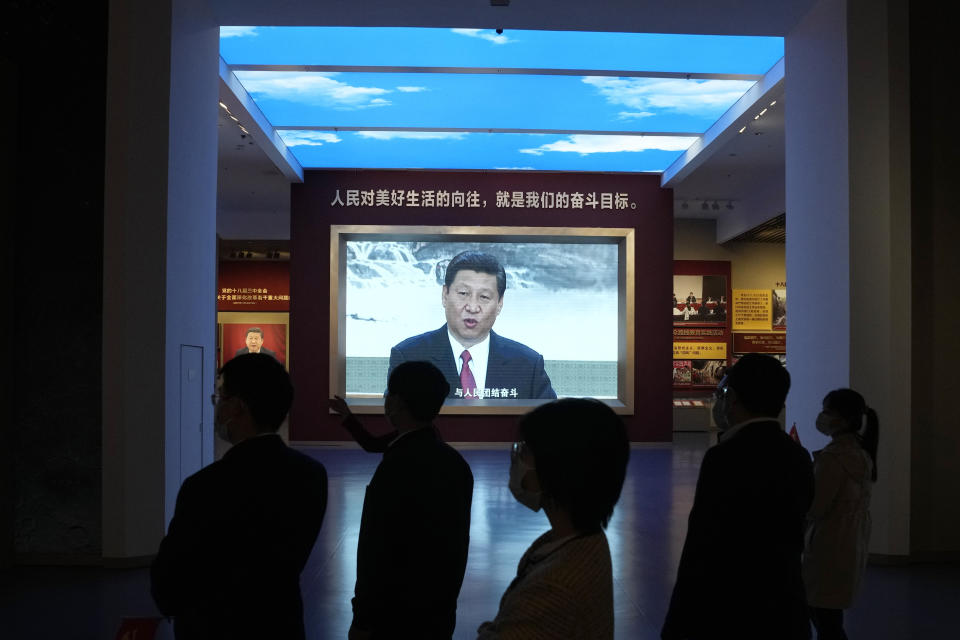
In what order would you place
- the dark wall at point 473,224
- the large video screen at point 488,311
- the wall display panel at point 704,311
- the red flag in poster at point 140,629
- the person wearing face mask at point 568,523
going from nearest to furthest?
the person wearing face mask at point 568,523 → the red flag in poster at point 140,629 → the dark wall at point 473,224 → the large video screen at point 488,311 → the wall display panel at point 704,311

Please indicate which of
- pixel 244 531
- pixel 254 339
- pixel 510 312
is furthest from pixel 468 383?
pixel 244 531

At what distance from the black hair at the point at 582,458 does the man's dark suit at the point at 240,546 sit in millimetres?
827

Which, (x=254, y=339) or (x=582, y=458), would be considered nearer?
(x=582, y=458)

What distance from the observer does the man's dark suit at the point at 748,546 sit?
2.54 m

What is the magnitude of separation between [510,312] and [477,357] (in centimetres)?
104

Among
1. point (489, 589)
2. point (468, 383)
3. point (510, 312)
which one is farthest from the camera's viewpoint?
point (510, 312)

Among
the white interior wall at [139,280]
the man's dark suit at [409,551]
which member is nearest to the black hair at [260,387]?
the man's dark suit at [409,551]

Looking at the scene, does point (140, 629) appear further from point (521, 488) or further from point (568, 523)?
point (568, 523)

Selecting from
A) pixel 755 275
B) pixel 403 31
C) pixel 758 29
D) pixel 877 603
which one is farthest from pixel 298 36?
pixel 755 275

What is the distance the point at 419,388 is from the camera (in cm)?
287

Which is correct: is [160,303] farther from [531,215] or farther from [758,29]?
[531,215]

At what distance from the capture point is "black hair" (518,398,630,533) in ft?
5.20

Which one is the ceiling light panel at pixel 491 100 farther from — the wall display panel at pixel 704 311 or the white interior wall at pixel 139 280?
the wall display panel at pixel 704 311

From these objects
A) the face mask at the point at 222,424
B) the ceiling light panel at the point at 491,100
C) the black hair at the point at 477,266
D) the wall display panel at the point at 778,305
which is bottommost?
the face mask at the point at 222,424
